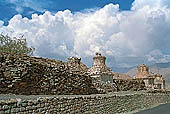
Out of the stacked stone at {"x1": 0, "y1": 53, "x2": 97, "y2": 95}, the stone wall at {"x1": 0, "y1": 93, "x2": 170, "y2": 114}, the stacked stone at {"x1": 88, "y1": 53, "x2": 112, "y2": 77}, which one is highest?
the stacked stone at {"x1": 88, "y1": 53, "x2": 112, "y2": 77}

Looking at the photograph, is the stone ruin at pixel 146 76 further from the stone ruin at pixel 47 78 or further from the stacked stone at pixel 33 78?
the stacked stone at pixel 33 78

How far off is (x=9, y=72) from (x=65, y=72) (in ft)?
17.3

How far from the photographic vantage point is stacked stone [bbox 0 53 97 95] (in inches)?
523

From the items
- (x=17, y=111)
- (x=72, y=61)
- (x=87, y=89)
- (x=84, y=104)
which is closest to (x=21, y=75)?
(x=84, y=104)

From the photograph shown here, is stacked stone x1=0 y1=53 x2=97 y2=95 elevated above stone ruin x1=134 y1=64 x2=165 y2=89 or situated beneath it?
situated beneath

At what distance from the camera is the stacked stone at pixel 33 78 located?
13.3 meters

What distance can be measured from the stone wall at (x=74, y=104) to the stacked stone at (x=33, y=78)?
7.75 feet

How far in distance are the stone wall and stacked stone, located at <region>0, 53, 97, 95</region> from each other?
2361mm

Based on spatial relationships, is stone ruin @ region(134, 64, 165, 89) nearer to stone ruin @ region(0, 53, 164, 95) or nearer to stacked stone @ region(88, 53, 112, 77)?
stone ruin @ region(0, 53, 164, 95)

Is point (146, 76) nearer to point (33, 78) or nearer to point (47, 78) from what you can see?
point (47, 78)

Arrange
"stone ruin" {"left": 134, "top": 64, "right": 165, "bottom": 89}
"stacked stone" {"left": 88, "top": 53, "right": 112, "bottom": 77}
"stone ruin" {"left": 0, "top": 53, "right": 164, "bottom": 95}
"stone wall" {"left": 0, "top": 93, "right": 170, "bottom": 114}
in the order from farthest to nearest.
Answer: "stone ruin" {"left": 134, "top": 64, "right": 165, "bottom": 89} → "stacked stone" {"left": 88, "top": 53, "right": 112, "bottom": 77} → "stone ruin" {"left": 0, "top": 53, "right": 164, "bottom": 95} → "stone wall" {"left": 0, "top": 93, "right": 170, "bottom": 114}

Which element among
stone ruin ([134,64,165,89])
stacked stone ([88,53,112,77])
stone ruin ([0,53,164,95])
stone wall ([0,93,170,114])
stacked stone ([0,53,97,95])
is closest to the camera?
stone wall ([0,93,170,114])

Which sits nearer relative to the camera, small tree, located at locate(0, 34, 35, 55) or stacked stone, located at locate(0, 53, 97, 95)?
stacked stone, located at locate(0, 53, 97, 95)

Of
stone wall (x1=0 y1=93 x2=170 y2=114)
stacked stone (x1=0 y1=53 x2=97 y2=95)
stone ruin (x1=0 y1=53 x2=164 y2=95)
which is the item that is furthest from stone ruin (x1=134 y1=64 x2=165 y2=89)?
stacked stone (x1=0 y1=53 x2=97 y2=95)
